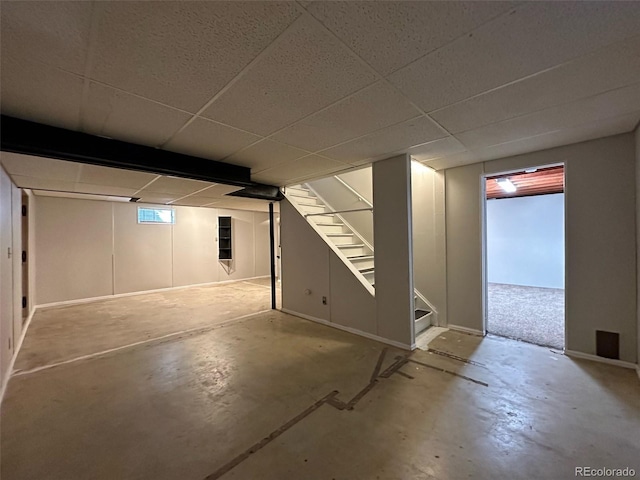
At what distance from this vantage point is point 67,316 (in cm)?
469

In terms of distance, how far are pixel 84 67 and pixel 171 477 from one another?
2272 millimetres

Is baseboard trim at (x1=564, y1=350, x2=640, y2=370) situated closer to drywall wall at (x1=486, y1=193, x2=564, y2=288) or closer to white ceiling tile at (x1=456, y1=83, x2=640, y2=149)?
white ceiling tile at (x1=456, y1=83, x2=640, y2=149)

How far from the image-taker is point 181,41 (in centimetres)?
126

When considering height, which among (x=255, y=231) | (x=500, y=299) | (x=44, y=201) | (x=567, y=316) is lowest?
(x=500, y=299)

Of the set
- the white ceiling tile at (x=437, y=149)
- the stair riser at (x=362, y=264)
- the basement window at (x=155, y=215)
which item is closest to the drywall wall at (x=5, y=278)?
the basement window at (x=155, y=215)

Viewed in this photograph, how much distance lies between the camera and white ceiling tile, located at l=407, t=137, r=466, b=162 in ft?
9.05

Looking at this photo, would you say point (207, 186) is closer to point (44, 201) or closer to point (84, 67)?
point (84, 67)

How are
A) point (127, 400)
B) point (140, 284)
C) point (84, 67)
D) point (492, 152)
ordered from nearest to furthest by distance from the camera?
point (84, 67) < point (127, 400) < point (492, 152) < point (140, 284)

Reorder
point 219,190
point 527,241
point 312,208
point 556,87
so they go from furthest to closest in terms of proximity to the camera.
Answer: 1. point 527,241
2. point 312,208
3. point 219,190
4. point 556,87

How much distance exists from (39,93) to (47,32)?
0.73m

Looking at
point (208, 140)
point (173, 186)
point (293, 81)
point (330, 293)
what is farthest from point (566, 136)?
point (173, 186)

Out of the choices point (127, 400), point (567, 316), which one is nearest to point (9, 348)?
point (127, 400)

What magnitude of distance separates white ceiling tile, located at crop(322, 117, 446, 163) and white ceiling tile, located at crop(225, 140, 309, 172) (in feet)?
1.26

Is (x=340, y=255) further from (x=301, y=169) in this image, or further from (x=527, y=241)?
(x=527, y=241)
